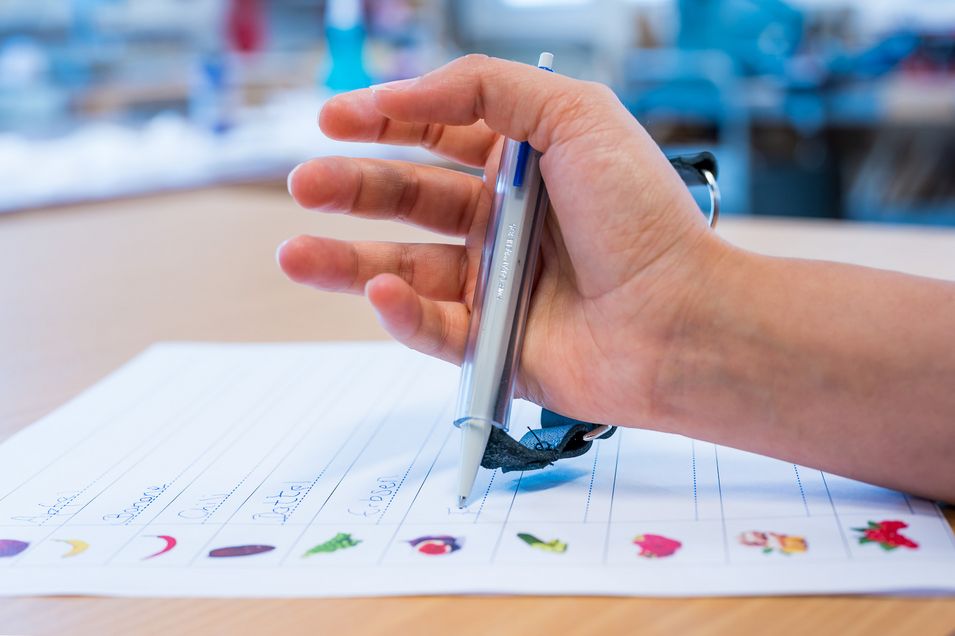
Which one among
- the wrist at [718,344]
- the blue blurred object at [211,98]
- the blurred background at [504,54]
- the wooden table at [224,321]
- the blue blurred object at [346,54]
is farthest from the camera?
the blue blurred object at [346,54]

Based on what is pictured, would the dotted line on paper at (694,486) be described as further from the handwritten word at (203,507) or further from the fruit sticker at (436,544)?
the handwritten word at (203,507)

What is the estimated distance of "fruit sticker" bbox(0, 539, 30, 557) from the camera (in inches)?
16.7

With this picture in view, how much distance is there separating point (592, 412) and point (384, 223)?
0.78m

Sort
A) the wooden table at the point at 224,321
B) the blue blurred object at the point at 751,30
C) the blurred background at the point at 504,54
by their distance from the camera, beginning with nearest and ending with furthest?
the wooden table at the point at 224,321 → the blurred background at the point at 504,54 → the blue blurred object at the point at 751,30

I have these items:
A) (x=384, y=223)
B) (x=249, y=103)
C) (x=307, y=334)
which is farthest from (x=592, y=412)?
(x=249, y=103)

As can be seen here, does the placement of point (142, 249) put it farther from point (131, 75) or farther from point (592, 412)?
point (131, 75)

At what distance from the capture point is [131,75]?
→ 2166 mm

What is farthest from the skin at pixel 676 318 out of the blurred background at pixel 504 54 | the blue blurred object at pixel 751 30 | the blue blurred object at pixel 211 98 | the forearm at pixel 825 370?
the blue blurred object at pixel 751 30

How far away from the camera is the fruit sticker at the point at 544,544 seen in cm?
41

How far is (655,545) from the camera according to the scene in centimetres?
41

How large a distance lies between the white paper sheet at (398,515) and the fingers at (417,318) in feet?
0.21

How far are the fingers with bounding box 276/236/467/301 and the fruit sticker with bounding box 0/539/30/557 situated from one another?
172 millimetres

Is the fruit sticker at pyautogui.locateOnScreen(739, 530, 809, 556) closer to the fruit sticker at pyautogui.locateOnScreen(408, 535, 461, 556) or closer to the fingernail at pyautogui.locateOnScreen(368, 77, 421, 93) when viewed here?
the fruit sticker at pyautogui.locateOnScreen(408, 535, 461, 556)

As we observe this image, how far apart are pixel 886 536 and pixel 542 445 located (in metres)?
0.17
